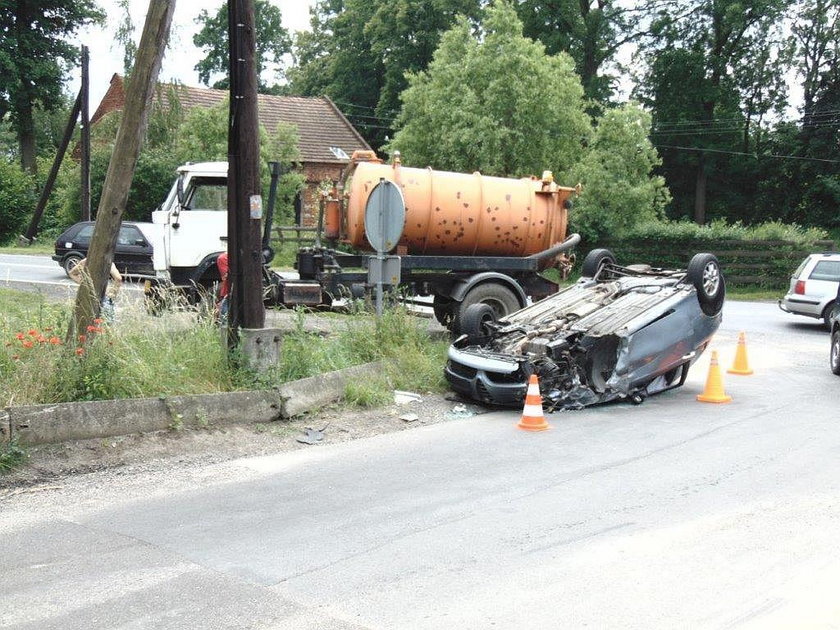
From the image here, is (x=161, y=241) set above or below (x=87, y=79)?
below

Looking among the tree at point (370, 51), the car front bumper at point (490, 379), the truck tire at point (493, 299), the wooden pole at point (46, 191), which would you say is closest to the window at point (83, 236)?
the wooden pole at point (46, 191)

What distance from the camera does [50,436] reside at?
693 cm

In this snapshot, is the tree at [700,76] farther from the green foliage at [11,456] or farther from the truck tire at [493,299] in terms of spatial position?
the green foliage at [11,456]

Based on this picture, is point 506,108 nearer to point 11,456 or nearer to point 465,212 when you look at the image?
point 465,212

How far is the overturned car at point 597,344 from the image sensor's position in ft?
31.0

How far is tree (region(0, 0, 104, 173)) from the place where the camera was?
4419cm

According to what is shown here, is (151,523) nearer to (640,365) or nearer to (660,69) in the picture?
(640,365)

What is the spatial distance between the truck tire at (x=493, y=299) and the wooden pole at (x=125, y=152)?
20.6 ft

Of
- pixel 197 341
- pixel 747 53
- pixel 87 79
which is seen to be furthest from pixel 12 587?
pixel 747 53

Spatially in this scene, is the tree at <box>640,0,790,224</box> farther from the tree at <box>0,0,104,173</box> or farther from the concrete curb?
the concrete curb

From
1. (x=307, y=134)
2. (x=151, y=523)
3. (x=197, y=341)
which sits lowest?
(x=151, y=523)

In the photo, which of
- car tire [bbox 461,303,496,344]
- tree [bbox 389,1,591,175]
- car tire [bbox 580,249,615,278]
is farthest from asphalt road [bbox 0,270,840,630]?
tree [bbox 389,1,591,175]

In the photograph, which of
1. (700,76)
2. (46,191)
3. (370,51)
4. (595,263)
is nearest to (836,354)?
(595,263)

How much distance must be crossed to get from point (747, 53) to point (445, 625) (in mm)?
50570
